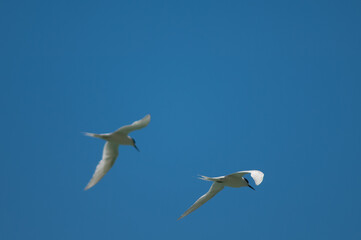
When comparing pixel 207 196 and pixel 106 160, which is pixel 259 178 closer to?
pixel 207 196

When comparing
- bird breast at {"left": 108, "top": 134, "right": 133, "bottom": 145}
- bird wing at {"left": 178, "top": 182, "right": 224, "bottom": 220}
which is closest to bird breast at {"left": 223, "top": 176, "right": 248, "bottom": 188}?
bird wing at {"left": 178, "top": 182, "right": 224, "bottom": 220}

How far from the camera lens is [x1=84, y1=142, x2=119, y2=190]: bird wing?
49.9ft

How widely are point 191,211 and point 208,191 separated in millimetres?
1030

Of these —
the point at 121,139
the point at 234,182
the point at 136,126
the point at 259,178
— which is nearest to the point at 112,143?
the point at 121,139

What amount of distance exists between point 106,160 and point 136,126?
9.45ft

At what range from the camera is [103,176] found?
15.4m

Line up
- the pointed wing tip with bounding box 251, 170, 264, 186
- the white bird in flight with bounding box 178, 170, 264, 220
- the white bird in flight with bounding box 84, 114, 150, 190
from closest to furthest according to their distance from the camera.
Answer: the white bird in flight with bounding box 84, 114, 150, 190 < the pointed wing tip with bounding box 251, 170, 264, 186 < the white bird in flight with bounding box 178, 170, 264, 220

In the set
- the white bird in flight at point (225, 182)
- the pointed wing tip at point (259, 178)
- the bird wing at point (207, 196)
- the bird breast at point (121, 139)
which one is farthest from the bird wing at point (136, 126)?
the bird wing at point (207, 196)

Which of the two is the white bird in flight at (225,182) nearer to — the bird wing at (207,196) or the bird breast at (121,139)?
the bird wing at (207,196)

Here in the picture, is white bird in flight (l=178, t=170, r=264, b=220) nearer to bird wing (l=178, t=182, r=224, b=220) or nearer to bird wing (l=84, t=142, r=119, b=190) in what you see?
bird wing (l=178, t=182, r=224, b=220)

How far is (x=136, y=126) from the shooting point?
13344 millimetres

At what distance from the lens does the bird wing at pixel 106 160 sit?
49.9 ft

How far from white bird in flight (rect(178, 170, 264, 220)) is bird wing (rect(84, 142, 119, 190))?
126 inches

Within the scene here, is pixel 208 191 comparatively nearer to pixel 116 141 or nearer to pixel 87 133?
pixel 116 141
